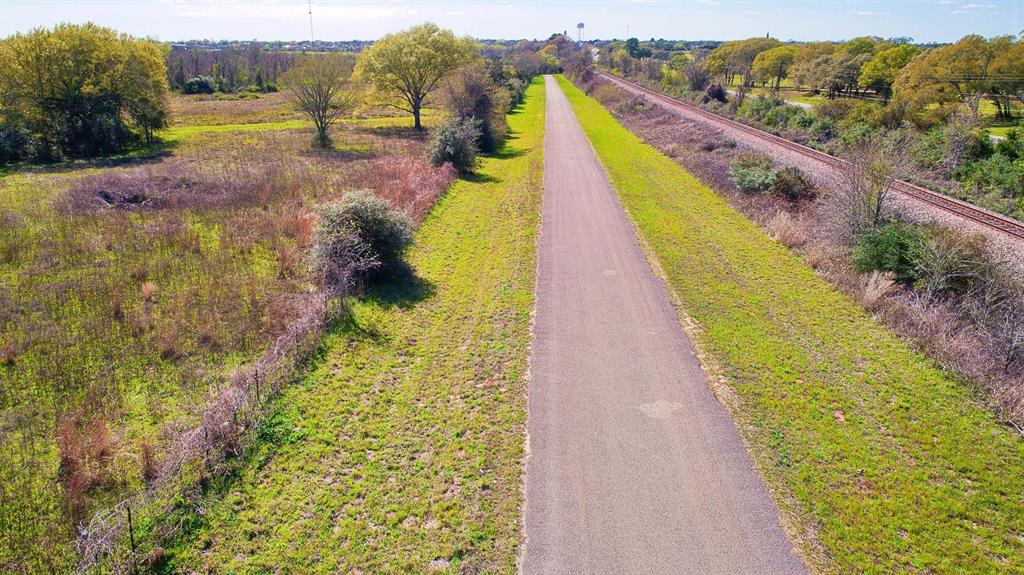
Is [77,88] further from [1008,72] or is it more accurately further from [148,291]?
[1008,72]

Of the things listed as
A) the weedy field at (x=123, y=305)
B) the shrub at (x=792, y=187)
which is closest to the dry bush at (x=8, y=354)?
the weedy field at (x=123, y=305)

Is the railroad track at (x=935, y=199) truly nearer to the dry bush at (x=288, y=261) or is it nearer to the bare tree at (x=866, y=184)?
the bare tree at (x=866, y=184)

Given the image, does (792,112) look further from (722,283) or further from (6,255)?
(6,255)

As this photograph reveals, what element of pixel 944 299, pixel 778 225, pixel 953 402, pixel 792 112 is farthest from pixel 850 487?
pixel 792 112

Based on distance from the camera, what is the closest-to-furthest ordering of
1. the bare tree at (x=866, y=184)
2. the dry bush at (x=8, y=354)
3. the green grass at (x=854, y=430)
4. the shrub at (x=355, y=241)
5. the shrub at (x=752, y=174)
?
the green grass at (x=854, y=430)
the dry bush at (x=8, y=354)
the shrub at (x=355, y=241)
the bare tree at (x=866, y=184)
the shrub at (x=752, y=174)

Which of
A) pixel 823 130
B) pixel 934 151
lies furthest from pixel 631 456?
pixel 823 130
